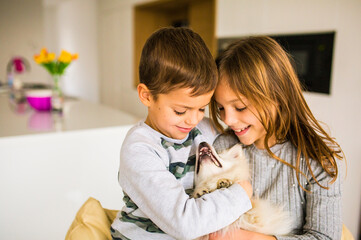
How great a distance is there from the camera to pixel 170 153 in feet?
3.03

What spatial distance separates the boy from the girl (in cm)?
11

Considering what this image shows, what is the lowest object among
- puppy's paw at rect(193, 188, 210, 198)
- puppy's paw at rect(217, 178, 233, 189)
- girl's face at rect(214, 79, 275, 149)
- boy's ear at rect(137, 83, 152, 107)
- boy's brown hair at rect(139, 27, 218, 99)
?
puppy's paw at rect(193, 188, 210, 198)

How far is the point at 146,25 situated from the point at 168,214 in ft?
17.1

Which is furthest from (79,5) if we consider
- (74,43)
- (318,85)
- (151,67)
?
(151,67)

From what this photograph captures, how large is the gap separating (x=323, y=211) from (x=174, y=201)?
Answer: 1.51 ft

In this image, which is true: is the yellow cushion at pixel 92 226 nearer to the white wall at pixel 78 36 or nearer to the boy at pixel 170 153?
the boy at pixel 170 153

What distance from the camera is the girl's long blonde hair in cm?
92

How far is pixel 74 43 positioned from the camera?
23.5ft

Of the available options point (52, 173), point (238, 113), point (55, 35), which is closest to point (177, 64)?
point (238, 113)

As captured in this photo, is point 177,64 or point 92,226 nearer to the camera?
point 177,64

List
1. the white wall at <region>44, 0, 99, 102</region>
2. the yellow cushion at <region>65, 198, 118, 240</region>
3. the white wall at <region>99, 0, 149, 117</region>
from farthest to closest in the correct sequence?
the white wall at <region>44, 0, 99, 102</region> → the white wall at <region>99, 0, 149, 117</region> → the yellow cushion at <region>65, 198, 118, 240</region>

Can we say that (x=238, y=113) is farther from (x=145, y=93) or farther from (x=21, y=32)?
(x=21, y=32)

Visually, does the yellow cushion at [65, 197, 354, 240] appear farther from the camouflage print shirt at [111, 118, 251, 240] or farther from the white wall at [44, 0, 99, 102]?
the white wall at [44, 0, 99, 102]

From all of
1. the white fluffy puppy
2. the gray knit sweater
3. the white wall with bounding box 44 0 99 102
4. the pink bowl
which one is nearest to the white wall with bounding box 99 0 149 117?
the white wall with bounding box 44 0 99 102
